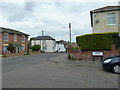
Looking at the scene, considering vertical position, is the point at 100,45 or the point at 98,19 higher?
the point at 98,19

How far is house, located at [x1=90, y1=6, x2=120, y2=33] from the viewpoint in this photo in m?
15.4

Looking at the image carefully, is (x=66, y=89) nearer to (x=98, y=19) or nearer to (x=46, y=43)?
(x=98, y=19)

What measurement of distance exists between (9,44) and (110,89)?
26.4 m

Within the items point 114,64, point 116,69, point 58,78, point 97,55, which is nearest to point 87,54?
point 97,55

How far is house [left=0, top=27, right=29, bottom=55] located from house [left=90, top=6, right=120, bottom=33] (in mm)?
20772

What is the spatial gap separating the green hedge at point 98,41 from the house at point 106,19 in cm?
413

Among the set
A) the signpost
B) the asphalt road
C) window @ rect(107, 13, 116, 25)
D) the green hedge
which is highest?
window @ rect(107, 13, 116, 25)

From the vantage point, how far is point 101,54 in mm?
12336

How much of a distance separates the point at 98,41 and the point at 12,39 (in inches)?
933

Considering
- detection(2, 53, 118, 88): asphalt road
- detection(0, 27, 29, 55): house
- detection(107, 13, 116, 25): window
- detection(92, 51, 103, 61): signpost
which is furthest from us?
detection(0, 27, 29, 55): house

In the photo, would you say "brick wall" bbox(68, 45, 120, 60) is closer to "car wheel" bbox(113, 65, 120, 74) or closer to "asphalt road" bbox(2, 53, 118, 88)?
"asphalt road" bbox(2, 53, 118, 88)

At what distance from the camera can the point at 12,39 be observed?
29.8 m

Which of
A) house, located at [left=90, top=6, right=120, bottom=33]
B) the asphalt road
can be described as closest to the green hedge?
house, located at [left=90, top=6, right=120, bottom=33]

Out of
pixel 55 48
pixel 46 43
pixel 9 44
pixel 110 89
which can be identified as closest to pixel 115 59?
pixel 110 89
